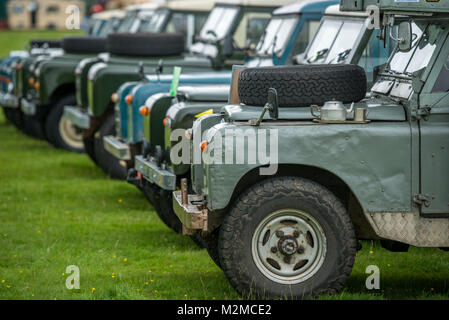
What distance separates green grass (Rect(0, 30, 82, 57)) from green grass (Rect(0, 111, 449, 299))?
2959 cm

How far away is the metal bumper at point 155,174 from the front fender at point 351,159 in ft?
6.14

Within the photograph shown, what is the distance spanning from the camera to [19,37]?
52.5 m

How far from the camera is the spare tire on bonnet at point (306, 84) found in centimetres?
657

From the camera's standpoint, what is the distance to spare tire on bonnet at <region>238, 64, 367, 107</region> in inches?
259

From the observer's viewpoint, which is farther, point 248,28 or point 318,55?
point 248,28

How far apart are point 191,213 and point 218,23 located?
782cm

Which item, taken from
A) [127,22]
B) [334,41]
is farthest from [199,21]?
[334,41]

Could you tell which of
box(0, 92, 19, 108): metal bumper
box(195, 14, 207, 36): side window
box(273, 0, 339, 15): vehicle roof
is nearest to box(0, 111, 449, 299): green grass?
box(273, 0, 339, 15): vehicle roof

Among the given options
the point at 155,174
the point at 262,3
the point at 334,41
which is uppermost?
the point at 262,3
